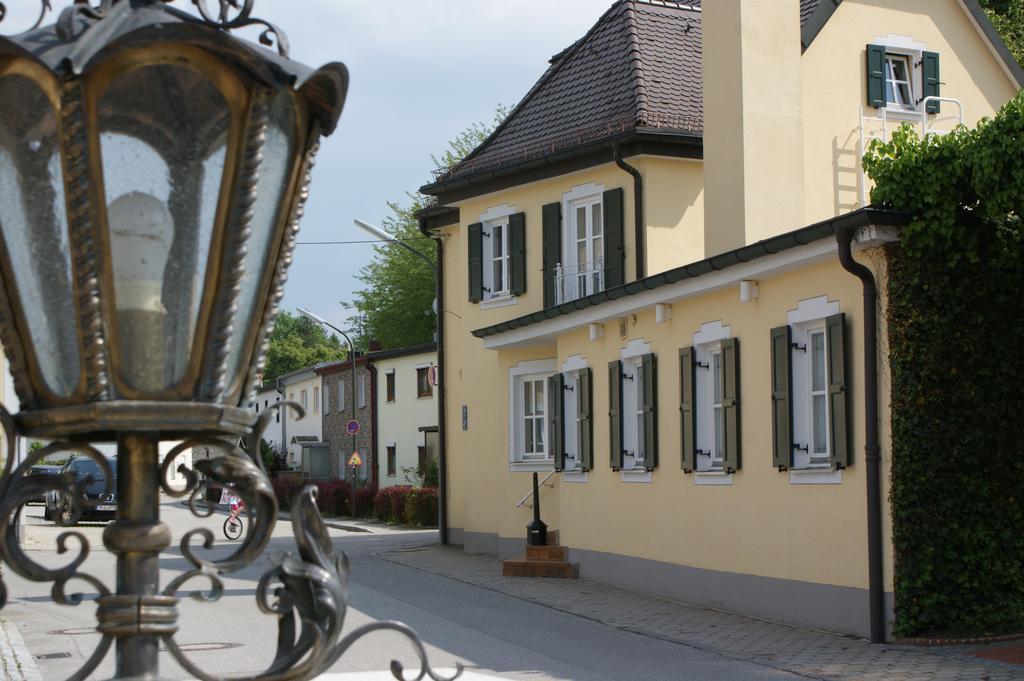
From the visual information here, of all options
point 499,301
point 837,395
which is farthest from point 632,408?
point 499,301

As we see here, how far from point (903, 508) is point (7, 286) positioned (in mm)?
11399

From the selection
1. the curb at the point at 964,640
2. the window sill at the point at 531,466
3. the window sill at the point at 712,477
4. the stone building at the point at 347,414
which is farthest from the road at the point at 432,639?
the stone building at the point at 347,414

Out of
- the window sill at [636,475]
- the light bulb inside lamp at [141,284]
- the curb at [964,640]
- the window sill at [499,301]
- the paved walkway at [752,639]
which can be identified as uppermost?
the window sill at [499,301]

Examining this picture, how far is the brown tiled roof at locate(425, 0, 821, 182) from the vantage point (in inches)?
938

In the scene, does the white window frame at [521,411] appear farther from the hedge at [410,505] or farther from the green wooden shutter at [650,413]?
the hedge at [410,505]

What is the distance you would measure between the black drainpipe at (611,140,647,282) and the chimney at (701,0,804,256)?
321 centimetres

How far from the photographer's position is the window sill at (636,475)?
18750 millimetres

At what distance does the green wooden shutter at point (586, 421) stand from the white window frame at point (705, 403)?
143 inches

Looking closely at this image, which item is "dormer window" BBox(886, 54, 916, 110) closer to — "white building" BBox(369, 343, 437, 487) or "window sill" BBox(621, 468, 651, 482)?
"window sill" BBox(621, 468, 651, 482)

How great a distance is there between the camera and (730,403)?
644 inches

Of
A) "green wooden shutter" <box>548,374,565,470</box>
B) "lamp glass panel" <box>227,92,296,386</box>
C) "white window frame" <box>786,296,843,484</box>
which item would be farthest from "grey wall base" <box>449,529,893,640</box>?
"lamp glass panel" <box>227,92,296,386</box>

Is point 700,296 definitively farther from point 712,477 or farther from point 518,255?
point 518,255

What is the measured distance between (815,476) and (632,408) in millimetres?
5278

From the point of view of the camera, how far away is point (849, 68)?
2194 cm
